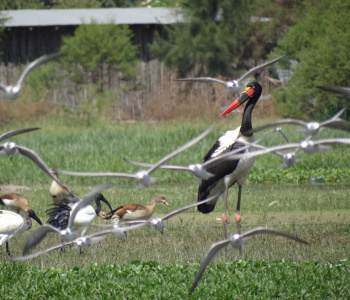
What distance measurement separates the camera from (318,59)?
63.4 feet

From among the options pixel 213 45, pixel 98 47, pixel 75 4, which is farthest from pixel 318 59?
pixel 75 4

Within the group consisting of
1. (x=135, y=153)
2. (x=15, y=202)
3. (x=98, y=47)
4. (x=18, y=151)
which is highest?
(x=18, y=151)

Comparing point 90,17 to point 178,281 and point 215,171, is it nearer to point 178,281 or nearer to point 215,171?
point 215,171

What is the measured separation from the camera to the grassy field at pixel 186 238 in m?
5.52

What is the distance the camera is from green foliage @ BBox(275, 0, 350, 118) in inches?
734

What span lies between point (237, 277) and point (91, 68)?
21138mm

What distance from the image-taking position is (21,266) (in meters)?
6.17

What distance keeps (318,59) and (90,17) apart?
38.0 ft

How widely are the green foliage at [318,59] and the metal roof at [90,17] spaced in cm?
657

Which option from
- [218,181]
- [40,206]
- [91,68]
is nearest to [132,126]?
[91,68]

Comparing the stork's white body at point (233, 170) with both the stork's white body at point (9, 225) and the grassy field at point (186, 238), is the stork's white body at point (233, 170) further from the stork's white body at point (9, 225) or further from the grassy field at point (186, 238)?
the stork's white body at point (9, 225)

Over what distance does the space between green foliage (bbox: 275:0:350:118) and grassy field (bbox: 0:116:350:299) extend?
83.2 inches

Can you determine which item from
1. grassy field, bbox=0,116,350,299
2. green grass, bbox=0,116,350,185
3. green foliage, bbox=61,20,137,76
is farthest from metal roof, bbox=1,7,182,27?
grassy field, bbox=0,116,350,299

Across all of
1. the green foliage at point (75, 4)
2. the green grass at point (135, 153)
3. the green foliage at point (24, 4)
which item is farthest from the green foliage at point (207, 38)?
the green foliage at point (75, 4)
